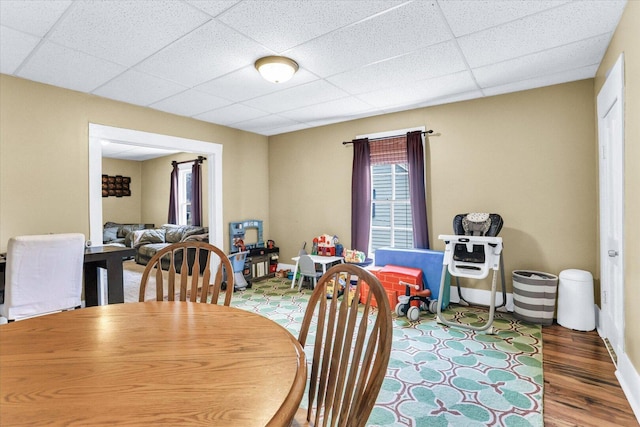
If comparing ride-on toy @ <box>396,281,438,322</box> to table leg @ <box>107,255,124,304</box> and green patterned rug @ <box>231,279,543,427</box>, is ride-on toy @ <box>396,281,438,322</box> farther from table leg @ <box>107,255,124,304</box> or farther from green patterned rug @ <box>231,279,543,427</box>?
table leg @ <box>107,255,124,304</box>

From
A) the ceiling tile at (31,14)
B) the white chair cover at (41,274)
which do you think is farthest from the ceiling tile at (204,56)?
the white chair cover at (41,274)

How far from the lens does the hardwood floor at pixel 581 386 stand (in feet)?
6.06

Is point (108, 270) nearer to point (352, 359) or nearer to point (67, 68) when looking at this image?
point (67, 68)

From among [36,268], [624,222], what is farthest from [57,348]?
[624,222]

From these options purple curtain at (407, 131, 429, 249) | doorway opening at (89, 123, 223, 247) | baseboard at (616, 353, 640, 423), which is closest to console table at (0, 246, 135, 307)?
doorway opening at (89, 123, 223, 247)

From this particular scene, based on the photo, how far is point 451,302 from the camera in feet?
13.1

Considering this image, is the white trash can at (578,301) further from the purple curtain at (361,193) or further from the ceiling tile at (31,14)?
the ceiling tile at (31,14)

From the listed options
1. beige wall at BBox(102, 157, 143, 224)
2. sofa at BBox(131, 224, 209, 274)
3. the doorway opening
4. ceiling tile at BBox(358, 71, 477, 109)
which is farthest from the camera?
beige wall at BBox(102, 157, 143, 224)

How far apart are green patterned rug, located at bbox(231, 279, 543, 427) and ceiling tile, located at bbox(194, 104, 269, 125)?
2511 millimetres

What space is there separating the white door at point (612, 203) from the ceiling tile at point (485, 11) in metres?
0.73

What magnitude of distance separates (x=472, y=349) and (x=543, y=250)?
4.88 ft

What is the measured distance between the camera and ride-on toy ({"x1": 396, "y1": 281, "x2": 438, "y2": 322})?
338 cm

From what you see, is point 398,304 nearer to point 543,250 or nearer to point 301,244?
point 543,250

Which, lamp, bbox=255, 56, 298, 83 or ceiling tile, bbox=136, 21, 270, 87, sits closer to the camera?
ceiling tile, bbox=136, 21, 270, 87
